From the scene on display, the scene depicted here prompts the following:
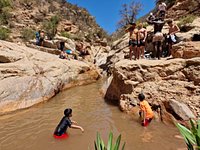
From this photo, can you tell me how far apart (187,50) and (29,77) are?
651 centimetres

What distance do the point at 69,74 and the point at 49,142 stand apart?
25.3 ft

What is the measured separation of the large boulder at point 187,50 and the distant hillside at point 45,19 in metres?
19.8

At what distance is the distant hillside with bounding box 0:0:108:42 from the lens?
26609 millimetres

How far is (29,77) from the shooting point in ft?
30.9

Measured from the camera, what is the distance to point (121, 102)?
7465 millimetres

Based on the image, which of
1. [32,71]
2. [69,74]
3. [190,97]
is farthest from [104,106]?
[69,74]

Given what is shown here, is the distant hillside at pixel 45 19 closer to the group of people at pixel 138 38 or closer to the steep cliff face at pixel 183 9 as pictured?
the steep cliff face at pixel 183 9

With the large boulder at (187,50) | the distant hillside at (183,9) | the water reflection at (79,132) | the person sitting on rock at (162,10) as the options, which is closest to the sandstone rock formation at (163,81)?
the large boulder at (187,50)

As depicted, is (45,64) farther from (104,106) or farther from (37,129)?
(37,129)

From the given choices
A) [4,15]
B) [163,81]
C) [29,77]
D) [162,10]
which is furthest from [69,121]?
[4,15]

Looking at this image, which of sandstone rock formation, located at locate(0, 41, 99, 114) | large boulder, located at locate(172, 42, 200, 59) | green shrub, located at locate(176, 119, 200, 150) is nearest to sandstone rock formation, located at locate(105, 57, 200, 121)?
large boulder, located at locate(172, 42, 200, 59)

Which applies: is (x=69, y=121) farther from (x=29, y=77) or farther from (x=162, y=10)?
(x=162, y=10)

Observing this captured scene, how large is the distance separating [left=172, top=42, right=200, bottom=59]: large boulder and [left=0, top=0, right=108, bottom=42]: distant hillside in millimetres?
19816

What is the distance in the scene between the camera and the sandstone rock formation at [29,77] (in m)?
8.16
